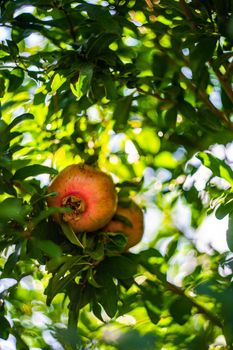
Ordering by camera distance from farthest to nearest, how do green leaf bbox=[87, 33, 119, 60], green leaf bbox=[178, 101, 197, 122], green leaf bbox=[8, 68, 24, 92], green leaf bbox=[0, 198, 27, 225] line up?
1. green leaf bbox=[178, 101, 197, 122]
2. green leaf bbox=[8, 68, 24, 92]
3. green leaf bbox=[87, 33, 119, 60]
4. green leaf bbox=[0, 198, 27, 225]

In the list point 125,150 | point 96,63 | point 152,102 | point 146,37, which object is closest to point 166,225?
point 125,150

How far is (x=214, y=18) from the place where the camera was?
159 cm

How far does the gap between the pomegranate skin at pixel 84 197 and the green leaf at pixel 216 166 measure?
0.37 m

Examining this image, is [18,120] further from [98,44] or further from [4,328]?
[4,328]

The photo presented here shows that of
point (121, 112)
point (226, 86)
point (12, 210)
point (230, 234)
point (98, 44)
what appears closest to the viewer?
point (230, 234)

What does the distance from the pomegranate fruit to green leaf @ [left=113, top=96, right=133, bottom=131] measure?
0.28 m

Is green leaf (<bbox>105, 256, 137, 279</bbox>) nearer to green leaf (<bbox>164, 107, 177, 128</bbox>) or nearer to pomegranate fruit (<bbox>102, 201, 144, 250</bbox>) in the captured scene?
pomegranate fruit (<bbox>102, 201, 144, 250</bbox>)

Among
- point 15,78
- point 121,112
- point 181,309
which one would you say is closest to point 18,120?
point 15,78

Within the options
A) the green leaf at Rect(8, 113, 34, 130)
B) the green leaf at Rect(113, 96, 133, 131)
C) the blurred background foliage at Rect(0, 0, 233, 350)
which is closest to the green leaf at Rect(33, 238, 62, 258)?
the blurred background foliage at Rect(0, 0, 233, 350)

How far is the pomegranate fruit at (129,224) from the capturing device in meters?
1.75

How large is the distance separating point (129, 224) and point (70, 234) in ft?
0.86

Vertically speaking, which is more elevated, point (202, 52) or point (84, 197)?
point (202, 52)

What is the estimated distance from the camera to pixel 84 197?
65.1 inches

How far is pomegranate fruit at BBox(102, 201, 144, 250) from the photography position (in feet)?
5.74
